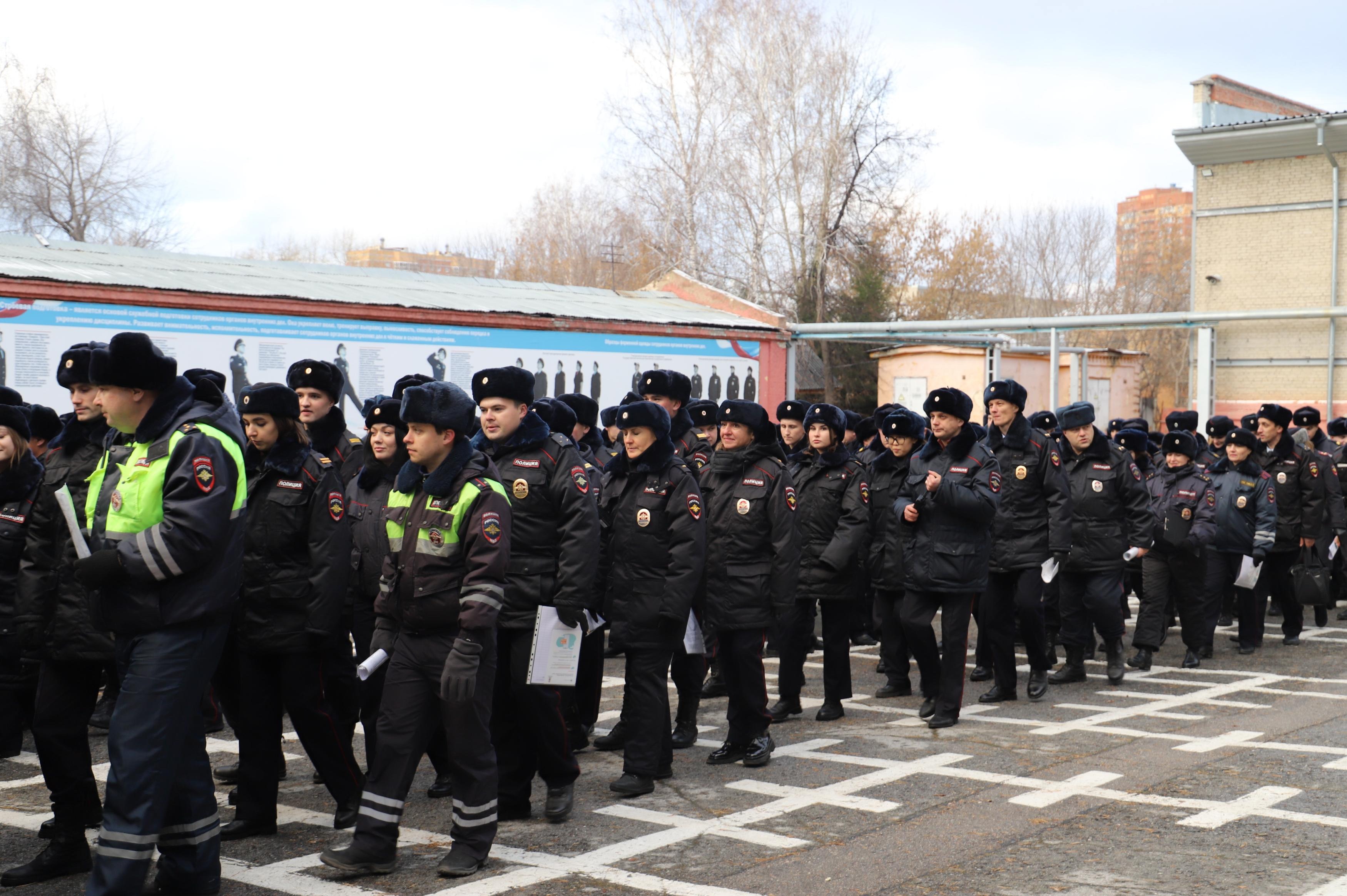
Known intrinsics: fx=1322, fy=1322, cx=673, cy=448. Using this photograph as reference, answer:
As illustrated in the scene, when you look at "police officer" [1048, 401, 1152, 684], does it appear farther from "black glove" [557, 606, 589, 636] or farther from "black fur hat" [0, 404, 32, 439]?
"black fur hat" [0, 404, 32, 439]

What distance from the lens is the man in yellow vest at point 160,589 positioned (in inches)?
182

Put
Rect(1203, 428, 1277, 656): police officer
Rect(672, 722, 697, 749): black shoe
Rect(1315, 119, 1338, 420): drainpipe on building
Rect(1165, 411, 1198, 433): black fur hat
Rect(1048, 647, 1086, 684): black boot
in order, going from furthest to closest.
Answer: Rect(1315, 119, 1338, 420): drainpipe on building
Rect(1165, 411, 1198, 433): black fur hat
Rect(1203, 428, 1277, 656): police officer
Rect(1048, 647, 1086, 684): black boot
Rect(672, 722, 697, 749): black shoe

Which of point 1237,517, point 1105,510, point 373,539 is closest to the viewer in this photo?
point 373,539

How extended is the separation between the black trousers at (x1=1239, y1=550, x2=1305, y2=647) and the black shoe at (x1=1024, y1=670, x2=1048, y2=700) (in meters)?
3.21

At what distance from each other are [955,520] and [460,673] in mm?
4101

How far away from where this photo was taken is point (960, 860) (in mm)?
5352

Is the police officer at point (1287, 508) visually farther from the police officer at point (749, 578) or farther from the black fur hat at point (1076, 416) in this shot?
the police officer at point (749, 578)

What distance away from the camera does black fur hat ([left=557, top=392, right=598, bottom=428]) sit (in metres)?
9.40

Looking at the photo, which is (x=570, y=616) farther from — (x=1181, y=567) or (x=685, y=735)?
(x=1181, y=567)

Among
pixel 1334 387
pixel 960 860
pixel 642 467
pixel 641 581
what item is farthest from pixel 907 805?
pixel 1334 387

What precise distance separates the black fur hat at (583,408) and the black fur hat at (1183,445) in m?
5.01

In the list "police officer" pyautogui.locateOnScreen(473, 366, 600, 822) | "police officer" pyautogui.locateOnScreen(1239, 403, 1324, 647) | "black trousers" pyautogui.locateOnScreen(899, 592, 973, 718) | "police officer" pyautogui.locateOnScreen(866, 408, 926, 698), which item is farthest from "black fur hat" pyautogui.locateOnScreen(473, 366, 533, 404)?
"police officer" pyautogui.locateOnScreen(1239, 403, 1324, 647)

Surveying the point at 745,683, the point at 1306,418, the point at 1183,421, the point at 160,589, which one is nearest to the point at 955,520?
the point at 745,683

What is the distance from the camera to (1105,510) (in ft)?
32.2
